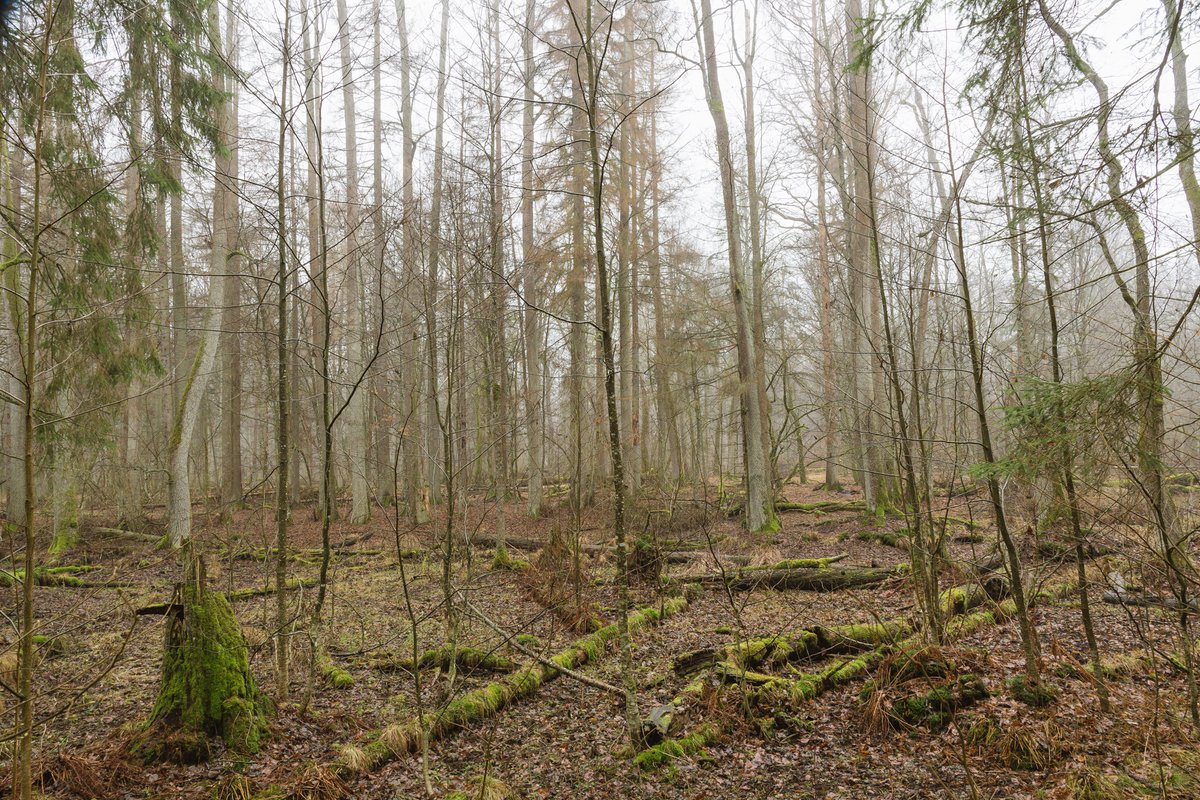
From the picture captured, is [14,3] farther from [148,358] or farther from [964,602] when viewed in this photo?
[964,602]

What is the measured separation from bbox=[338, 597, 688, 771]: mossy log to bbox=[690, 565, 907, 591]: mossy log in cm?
217

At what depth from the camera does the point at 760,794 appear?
3838 mm

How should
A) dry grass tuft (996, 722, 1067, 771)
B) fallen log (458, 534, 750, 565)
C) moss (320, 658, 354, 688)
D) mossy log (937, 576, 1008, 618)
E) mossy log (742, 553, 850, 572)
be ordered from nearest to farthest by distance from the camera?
1. dry grass tuft (996, 722, 1067, 771)
2. moss (320, 658, 354, 688)
3. mossy log (937, 576, 1008, 618)
4. mossy log (742, 553, 850, 572)
5. fallen log (458, 534, 750, 565)

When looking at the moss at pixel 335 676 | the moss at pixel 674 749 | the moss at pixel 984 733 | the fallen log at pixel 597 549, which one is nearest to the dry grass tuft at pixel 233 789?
the moss at pixel 335 676

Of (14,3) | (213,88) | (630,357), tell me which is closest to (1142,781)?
(14,3)

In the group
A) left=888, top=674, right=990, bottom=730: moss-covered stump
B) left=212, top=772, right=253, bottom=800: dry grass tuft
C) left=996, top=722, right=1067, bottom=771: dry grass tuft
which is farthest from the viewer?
left=888, top=674, right=990, bottom=730: moss-covered stump

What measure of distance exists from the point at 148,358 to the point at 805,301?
1760cm

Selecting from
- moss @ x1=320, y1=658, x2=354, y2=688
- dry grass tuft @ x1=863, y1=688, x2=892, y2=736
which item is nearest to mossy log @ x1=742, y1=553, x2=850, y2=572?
dry grass tuft @ x1=863, y1=688, x2=892, y2=736

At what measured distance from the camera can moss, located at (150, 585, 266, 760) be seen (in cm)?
413

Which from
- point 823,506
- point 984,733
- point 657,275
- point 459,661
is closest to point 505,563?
point 459,661

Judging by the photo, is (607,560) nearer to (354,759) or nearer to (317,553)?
(317,553)

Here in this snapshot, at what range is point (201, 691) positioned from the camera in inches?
164

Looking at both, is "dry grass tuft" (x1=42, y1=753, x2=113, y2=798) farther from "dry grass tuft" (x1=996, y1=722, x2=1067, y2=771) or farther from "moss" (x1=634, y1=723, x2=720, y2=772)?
"dry grass tuft" (x1=996, y1=722, x2=1067, y2=771)

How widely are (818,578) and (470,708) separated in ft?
16.9
